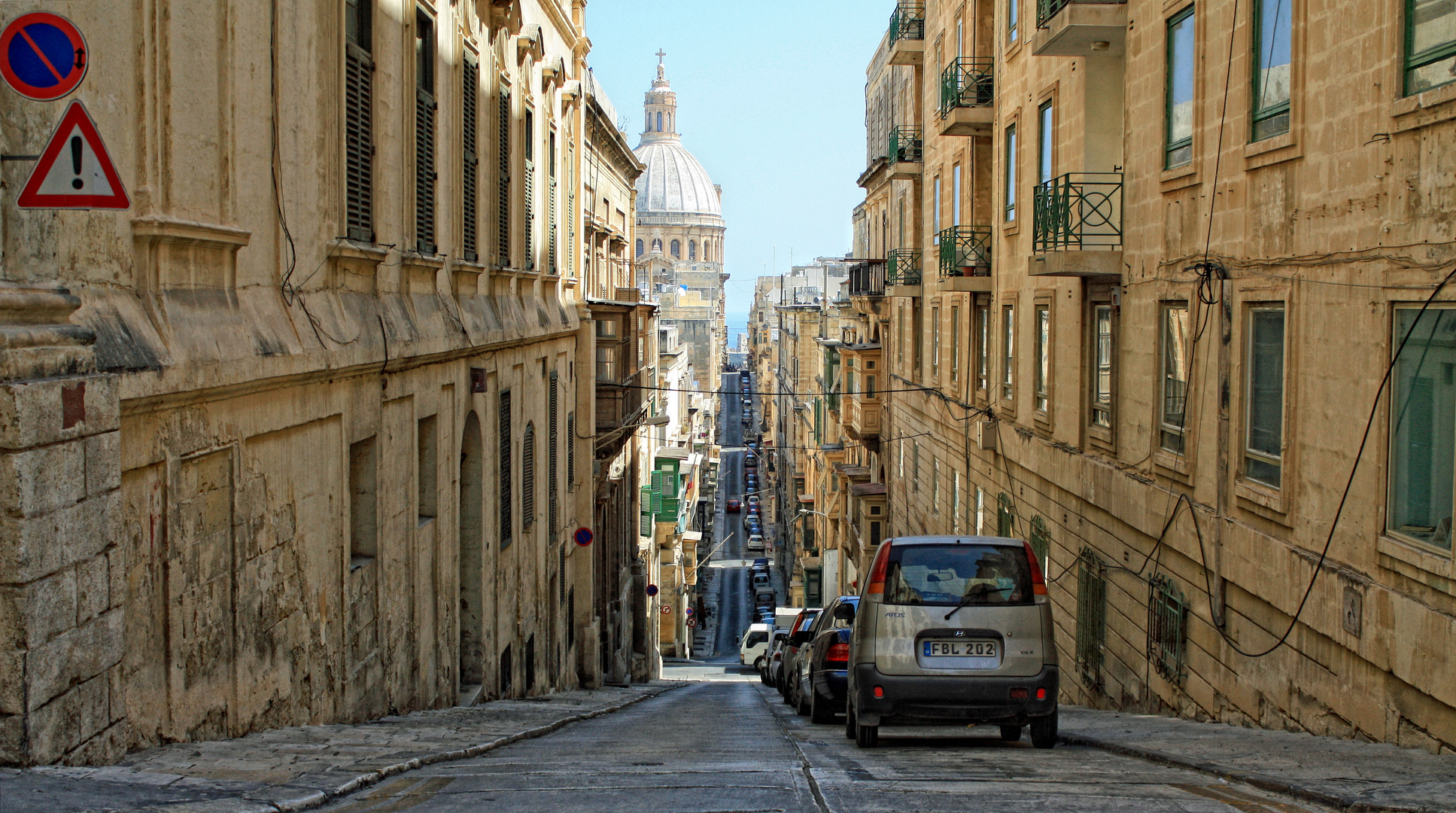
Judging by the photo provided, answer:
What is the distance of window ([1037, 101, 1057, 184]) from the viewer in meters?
15.8

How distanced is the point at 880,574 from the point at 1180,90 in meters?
5.69

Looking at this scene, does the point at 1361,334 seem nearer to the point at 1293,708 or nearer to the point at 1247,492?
the point at 1247,492

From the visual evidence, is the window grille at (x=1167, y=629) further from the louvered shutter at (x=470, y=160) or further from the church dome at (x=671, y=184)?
the church dome at (x=671, y=184)

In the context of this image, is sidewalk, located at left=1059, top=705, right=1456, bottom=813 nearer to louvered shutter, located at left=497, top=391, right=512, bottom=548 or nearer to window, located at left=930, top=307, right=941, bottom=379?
louvered shutter, located at left=497, top=391, right=512, bottom=548

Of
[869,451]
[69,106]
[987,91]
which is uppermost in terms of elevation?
[987,91]

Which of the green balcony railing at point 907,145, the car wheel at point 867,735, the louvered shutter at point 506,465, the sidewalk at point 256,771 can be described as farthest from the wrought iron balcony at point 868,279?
the sidewalk at point 256,771

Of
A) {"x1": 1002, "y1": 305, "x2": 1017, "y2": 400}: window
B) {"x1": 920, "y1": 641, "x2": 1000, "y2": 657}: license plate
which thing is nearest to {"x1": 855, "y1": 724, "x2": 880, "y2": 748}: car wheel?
{"x1": 920, "y1": 641, "x2": 1000, "y2": 657}: license plate

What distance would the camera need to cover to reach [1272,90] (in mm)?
9086

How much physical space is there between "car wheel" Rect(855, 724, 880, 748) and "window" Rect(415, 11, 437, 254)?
622 centimetres

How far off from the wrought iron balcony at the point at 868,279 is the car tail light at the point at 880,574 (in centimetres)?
2236

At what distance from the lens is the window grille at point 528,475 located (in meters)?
17.5

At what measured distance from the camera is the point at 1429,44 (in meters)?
6.89

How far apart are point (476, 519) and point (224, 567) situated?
718 centimetres

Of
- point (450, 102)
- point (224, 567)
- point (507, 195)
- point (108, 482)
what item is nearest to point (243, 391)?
point (224, 567)
